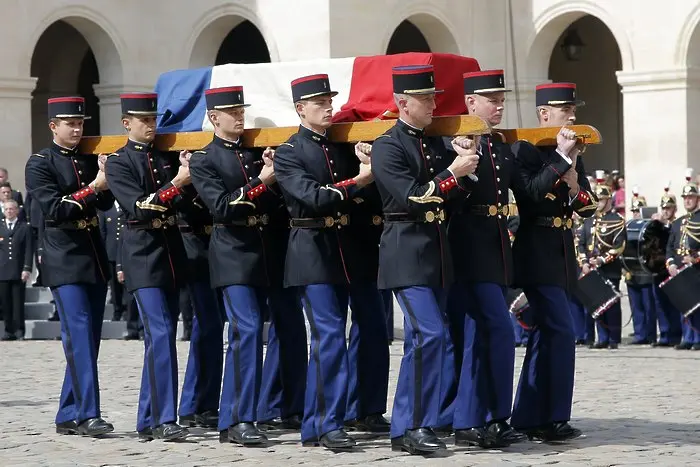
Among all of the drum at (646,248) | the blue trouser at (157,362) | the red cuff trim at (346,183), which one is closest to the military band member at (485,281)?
the red cuff trim at (346,183)

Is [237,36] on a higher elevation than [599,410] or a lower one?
higher

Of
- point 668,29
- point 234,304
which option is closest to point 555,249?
point 234,304

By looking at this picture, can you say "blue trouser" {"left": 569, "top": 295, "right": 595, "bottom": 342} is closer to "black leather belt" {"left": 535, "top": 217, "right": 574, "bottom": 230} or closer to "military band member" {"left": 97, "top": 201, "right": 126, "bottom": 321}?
"military band member" {"left": 97, "top": 201, "right": 126, "bottom": 321}

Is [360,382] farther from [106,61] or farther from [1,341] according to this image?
[106,61]

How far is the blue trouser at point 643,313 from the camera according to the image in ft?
53.5

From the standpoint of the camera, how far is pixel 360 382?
923 cm

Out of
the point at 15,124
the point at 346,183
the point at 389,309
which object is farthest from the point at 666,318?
the point at 15,124

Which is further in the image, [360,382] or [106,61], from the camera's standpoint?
[106,61]

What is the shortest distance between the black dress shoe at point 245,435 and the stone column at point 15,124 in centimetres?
1336

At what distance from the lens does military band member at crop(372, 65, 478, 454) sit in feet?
26.7

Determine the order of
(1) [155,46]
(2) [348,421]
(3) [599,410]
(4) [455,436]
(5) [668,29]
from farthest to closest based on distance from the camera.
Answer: (1) [155,46]
(5) [668,29]
(3) [599,410]
(2) [348,421]
(4) [455,436]

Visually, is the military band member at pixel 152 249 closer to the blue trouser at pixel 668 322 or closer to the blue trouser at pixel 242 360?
the blue trouser at pixel 242 360

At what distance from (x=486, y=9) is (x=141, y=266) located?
50.5ft

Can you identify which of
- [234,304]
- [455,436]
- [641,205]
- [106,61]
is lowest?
[455,436]
